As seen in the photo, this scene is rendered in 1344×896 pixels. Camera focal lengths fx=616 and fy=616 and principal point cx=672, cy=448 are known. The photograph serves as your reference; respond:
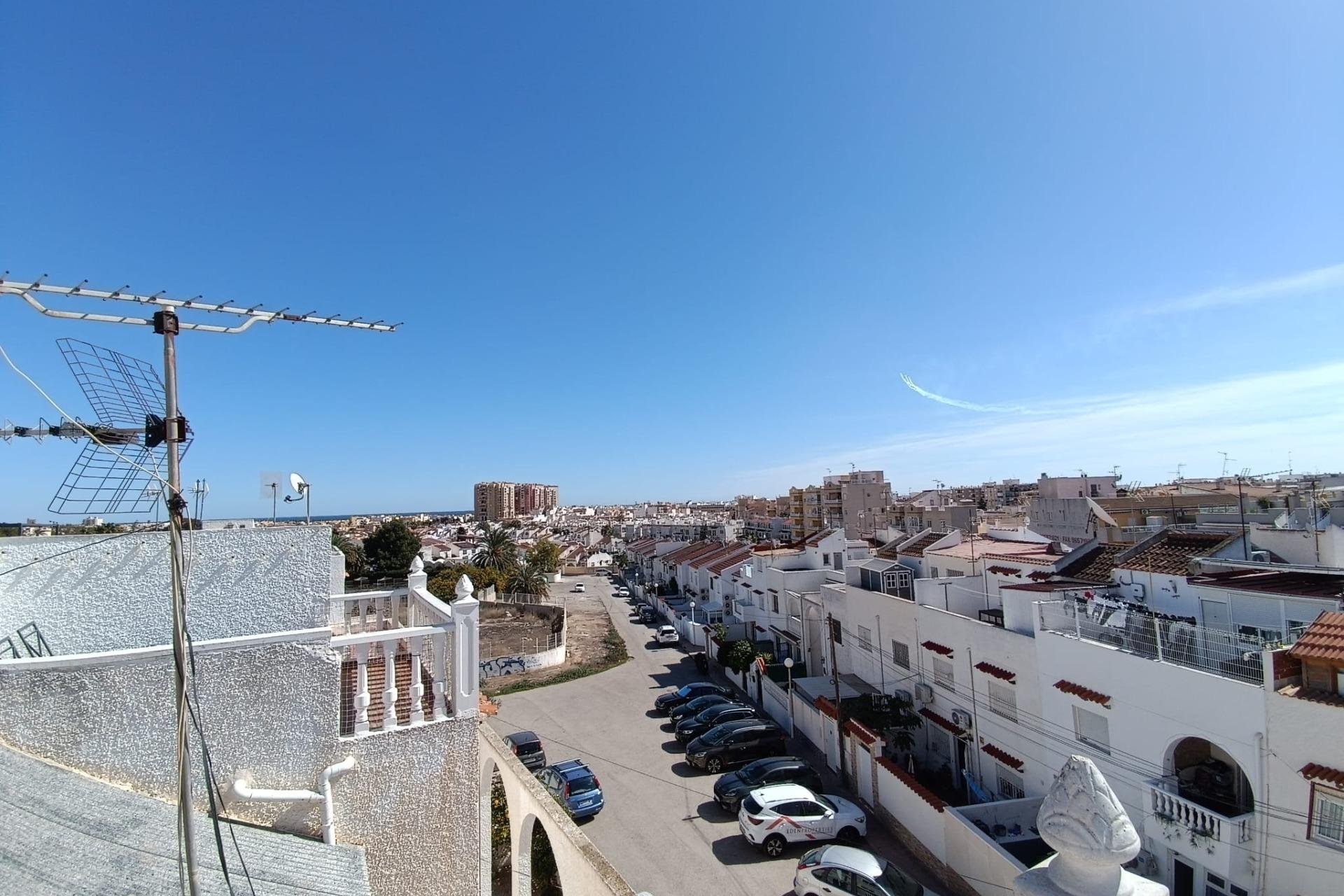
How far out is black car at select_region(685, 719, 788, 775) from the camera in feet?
56.2

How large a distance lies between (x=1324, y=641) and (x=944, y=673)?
8.50 m

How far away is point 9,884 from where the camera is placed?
110 inches

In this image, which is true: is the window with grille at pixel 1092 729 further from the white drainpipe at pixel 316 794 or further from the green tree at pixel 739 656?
the green tree at pixel 739 656

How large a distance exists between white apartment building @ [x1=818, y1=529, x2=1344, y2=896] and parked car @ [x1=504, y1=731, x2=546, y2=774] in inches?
375

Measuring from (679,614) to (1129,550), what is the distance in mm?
26548

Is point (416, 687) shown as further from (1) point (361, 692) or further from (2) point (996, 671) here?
(2) point (996, 671)

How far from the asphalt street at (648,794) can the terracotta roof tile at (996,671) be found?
4.17 m

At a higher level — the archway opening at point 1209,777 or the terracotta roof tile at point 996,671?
the terracotta roof tile at point 996,671

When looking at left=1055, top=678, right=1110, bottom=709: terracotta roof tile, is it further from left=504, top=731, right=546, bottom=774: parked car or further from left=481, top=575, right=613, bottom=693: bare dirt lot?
left=481, top=575, right=613, bottom=693: bare dirt lot

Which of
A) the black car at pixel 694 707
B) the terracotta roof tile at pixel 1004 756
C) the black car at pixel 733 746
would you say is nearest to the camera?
the terracotta roof tile at pixel 1004 756

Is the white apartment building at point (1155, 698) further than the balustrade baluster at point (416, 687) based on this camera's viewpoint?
Yes

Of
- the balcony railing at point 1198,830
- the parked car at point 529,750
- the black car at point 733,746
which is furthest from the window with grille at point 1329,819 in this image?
the parked car at point 529,750

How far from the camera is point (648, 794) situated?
15.8 metres

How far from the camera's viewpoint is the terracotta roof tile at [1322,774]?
7.49 meters
